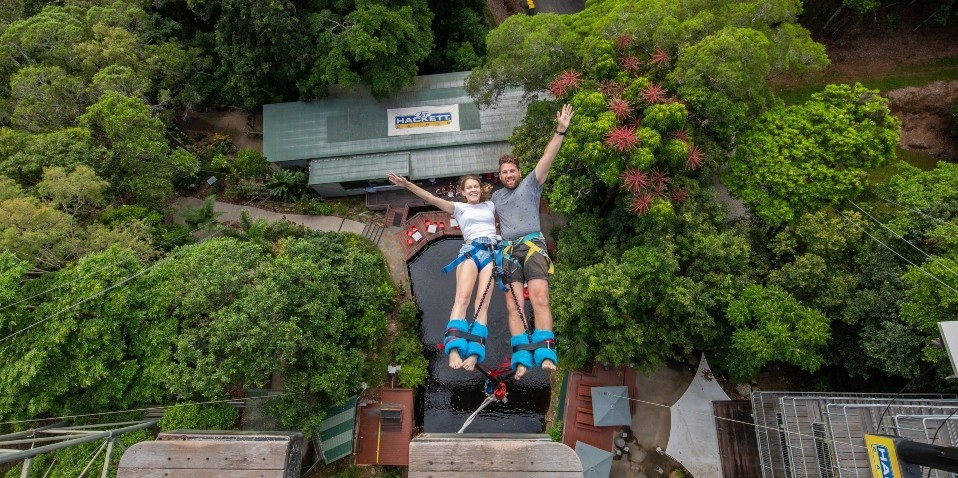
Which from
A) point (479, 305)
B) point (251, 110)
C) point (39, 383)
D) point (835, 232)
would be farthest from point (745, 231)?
point (251, 110)

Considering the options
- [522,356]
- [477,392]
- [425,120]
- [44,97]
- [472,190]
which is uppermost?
[425,120]

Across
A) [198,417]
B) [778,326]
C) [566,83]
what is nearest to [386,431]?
[198,417]

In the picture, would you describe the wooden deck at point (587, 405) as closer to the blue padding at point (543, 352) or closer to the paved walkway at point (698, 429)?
the paved walkway at point (698, 429)

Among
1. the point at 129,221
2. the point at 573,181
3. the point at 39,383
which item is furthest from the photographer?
the point at 129,221

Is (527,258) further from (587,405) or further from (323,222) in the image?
(323,222)

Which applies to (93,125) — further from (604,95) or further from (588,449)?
(588,449)
